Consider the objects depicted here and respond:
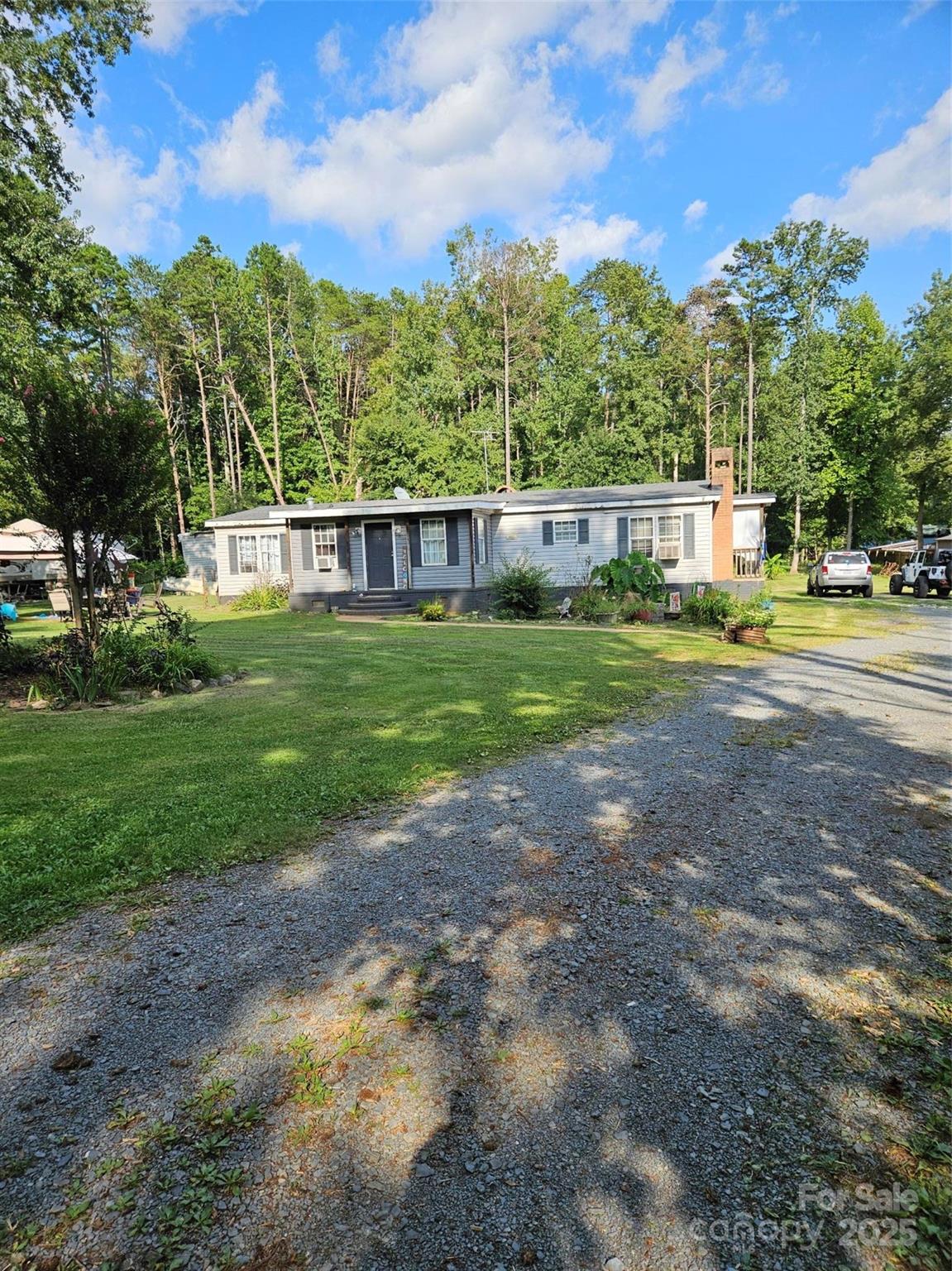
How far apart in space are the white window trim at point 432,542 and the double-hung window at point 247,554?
7472mm

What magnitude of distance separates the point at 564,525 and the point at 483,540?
2.60 m

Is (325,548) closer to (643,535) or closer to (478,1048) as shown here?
(643,535)

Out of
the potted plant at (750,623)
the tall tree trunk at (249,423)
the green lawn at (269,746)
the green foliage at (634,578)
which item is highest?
the tall tree trunk at (249,423)

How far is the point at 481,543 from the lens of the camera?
827 inches

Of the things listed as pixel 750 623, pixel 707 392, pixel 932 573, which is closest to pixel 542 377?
pixel 707 392

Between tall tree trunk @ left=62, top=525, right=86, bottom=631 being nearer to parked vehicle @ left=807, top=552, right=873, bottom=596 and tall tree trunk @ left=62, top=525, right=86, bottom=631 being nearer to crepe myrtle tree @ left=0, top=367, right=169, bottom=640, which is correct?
crepe myrtle tree @ left=0, top=367, right=169, bottom=640

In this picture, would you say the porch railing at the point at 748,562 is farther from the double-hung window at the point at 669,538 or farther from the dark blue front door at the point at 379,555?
the dark blue front door at the point at 379,555

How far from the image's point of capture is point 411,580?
21.1m

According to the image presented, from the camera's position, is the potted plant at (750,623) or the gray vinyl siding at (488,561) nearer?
the potted plant at (750,623)

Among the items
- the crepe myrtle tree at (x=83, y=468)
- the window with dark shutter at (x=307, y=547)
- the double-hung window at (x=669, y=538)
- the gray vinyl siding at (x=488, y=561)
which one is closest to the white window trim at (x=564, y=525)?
the gray vinyl siding at (x=488, y=561)

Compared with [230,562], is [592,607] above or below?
below

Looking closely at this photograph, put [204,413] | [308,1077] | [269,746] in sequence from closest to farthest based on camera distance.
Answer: [308,1077], [269,746], [204,413]

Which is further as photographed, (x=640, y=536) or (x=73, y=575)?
(x=640, y=536)

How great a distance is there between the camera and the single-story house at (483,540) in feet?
66.7
